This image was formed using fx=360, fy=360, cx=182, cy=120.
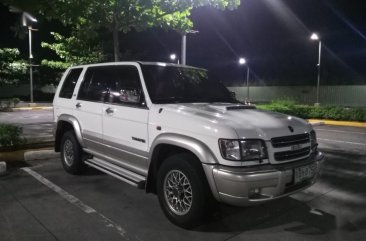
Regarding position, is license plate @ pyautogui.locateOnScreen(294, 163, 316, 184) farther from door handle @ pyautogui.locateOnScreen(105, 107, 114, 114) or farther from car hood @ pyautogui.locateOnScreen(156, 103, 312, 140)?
door handle @ pyautogui.locateOnScreen(105, 107, 114, 114)

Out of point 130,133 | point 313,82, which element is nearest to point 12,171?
point 130,133

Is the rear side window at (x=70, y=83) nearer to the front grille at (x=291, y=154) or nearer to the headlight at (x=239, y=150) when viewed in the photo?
the headlight at (x=239, y=150)

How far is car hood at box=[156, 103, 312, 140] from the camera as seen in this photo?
3949 mm

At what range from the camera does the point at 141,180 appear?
482 cm

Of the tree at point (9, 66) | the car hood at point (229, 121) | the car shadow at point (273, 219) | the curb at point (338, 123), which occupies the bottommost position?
the car shadow at point (273, 219)

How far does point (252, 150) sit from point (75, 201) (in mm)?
2793

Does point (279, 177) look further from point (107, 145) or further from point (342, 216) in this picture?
point (107, 145)

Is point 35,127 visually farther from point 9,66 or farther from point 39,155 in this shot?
point 9,66

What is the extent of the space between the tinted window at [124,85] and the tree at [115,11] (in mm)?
4553

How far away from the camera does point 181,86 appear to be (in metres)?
5.34

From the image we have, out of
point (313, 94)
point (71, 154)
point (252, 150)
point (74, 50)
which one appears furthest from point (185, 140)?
point (313, 94)

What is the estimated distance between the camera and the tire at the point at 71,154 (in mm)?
6395

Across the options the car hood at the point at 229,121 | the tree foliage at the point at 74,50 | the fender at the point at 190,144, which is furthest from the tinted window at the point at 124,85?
the tree foliage at the point at 74,50

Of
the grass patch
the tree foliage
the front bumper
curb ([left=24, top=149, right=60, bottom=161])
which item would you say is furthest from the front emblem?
the tree foliage
